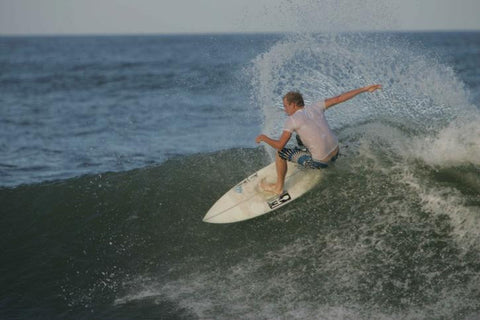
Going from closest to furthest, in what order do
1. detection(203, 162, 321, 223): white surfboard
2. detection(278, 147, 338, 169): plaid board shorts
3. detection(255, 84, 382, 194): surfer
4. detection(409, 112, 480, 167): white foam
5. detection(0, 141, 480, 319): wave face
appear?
1. detection(0, 141, 480, 319): wave face
2. detection(255, 84, 382, 194): surfer
3. detection(278, 147, 338, 169): plaid board shorts
4. detection(203, 162, 321, 223): white surfboard
5. detection(409, 112, 480, 167): white foam

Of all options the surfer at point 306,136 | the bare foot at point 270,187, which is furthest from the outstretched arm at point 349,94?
the bare foot at point 270,187

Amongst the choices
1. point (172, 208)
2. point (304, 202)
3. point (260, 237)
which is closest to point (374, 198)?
point (304, 202)

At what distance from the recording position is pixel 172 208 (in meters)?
8.85

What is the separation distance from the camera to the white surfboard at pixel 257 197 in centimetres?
802

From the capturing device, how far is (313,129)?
24.5 ft

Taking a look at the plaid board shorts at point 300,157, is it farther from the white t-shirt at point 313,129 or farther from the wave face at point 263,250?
the wave face at point 263,250

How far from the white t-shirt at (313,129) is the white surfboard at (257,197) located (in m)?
0.68

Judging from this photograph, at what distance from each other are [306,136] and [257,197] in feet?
4.22

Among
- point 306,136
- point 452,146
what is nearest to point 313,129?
point 306,136

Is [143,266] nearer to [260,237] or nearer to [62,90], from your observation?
[260,237]

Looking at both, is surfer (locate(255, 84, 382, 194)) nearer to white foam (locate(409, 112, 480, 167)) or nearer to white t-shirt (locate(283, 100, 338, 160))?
white t-shirt (locate(283, 100, 338, 160))

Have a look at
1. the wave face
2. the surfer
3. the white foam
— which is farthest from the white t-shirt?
the white foam

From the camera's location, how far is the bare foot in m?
8.03

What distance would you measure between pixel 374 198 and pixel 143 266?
11.6 ft
